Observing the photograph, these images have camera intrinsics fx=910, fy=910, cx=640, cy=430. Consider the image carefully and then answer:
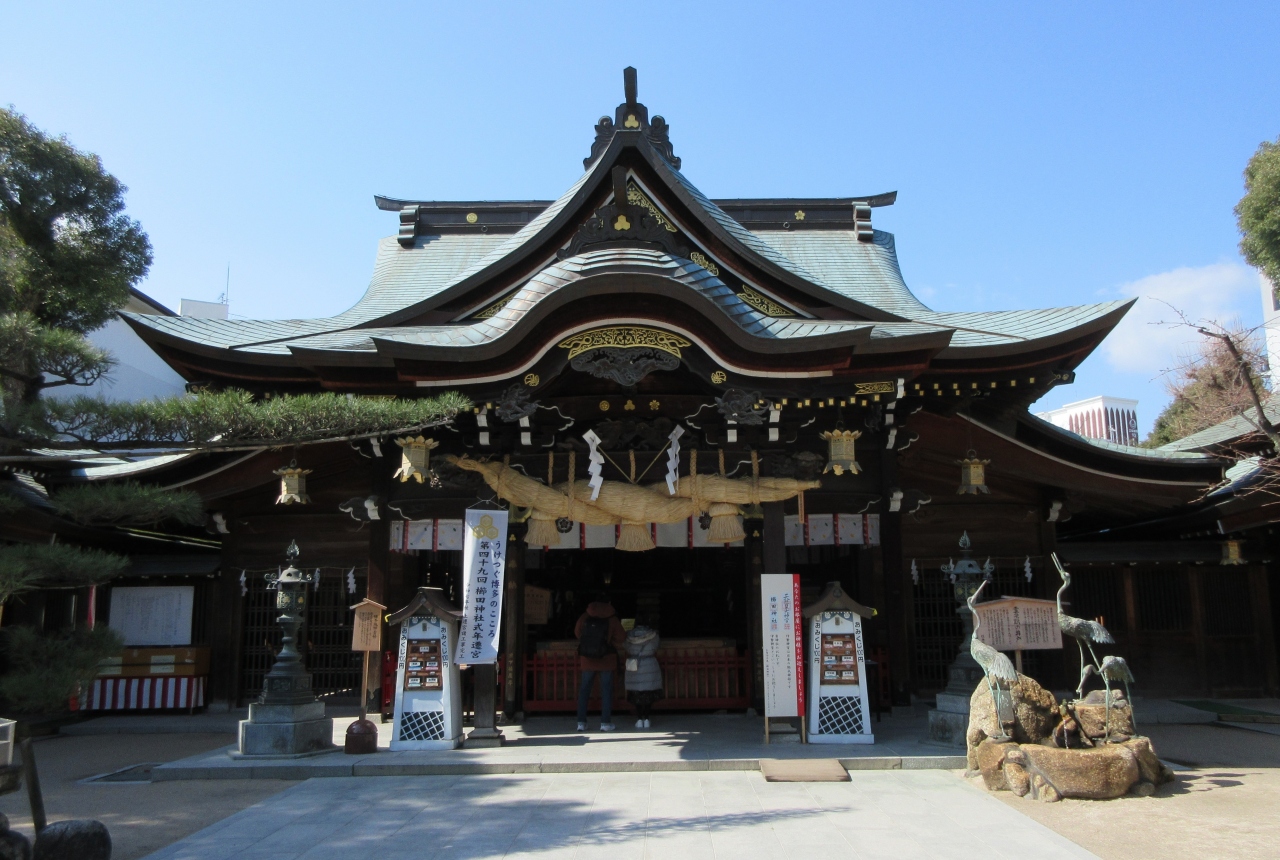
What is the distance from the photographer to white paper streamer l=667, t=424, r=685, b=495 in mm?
10109

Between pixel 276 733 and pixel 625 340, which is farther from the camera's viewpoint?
pixel 625 340

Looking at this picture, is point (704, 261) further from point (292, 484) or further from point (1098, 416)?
point (1098, 416)

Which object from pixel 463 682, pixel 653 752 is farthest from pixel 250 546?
pixel 653 752

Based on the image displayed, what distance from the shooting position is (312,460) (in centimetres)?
1221

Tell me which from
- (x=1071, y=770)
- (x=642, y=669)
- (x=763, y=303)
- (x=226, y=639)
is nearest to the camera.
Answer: (x=1071, y=770)

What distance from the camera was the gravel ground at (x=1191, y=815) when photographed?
622 cm

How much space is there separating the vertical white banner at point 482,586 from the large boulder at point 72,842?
4.05 meters

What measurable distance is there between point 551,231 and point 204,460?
559 cm

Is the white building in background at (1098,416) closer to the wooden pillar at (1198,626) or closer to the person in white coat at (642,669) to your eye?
the wooden pillar at (1198,626)

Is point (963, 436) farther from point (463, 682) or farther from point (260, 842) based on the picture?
point (260, 842)

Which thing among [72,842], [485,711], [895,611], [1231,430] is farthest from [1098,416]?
[72,842]

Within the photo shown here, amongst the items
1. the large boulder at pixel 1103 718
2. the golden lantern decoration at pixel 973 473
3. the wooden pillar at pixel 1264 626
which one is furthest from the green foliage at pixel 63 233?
the wooden pillar at pixel 1264 626

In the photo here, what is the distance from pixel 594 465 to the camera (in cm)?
1011

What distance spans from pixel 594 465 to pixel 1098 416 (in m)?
59.5
